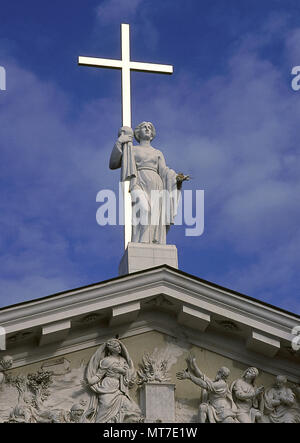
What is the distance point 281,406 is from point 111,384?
2731 millimetres

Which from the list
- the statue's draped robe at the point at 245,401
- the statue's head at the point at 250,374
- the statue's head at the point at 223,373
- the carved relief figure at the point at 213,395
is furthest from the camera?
the statue's head at the point at 250,374

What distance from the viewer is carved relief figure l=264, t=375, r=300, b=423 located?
16203 mm

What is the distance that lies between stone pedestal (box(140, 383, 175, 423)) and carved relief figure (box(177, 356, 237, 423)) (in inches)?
14.1

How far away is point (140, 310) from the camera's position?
1656 centimetres

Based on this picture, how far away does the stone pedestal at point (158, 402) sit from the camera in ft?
51.6

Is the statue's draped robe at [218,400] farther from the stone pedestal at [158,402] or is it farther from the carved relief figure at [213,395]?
the stone pedestal at [158,402]

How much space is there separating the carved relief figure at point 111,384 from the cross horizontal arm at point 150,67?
5862 millimetres

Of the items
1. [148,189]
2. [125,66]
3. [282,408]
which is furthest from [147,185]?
[282,408]

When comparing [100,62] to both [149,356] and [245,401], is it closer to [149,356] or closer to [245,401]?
[149,356]

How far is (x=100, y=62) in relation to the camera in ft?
63.8

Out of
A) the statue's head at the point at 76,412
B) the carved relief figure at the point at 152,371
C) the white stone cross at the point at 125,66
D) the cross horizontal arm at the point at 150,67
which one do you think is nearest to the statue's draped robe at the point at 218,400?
the carved relief figure at the point at 152,371
